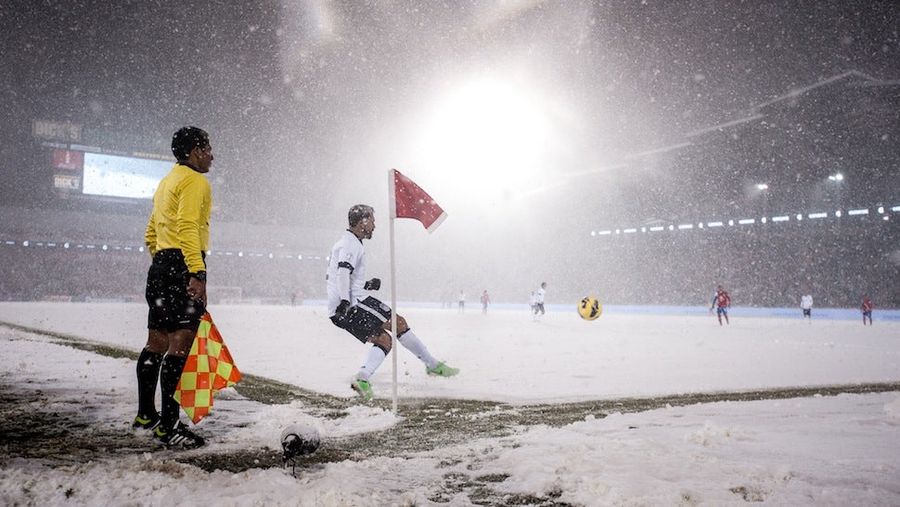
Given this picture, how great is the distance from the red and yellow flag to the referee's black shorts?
207mm

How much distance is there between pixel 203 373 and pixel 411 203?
216 cm

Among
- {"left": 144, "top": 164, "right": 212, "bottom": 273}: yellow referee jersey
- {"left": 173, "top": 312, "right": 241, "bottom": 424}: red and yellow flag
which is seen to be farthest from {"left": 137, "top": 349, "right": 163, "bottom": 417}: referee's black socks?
{"left": 144, "top": 164, "right": 212, "bottom": 273}: yellow referee jersey

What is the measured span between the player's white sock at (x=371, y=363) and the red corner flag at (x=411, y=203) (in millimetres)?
1191

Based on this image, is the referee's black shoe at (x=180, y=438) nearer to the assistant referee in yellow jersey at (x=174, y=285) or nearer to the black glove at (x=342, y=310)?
the assistant referee in yellow jersey at (x=174, y=285)

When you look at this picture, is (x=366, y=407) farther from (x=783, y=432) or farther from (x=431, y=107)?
(x=431, y=107)

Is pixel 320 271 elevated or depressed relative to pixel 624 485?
elevated

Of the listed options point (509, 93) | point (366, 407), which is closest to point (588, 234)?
point (509, 93)

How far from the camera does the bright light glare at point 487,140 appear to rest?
38.2 m

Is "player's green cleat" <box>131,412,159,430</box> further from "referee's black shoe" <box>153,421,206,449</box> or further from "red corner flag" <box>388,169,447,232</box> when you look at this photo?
"red corner flag" <box>388,169,447,232</box>

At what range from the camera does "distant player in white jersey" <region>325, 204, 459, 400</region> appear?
447 cm

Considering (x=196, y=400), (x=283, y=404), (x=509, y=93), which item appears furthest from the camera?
(x=509, y=93)

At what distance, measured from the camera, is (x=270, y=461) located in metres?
2.42

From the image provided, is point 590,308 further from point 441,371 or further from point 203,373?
point 203,373

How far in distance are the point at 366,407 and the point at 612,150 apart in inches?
1549
